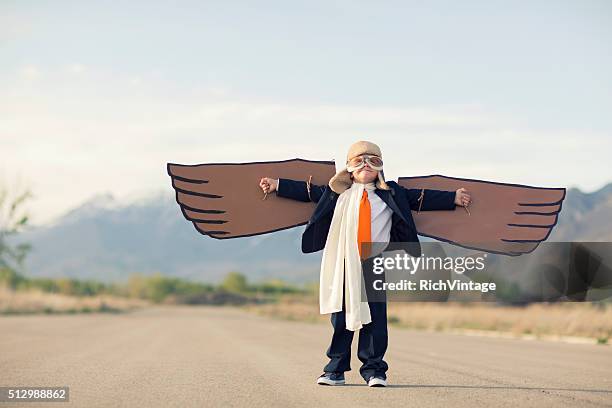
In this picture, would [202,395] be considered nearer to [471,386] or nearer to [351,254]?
[351,254]

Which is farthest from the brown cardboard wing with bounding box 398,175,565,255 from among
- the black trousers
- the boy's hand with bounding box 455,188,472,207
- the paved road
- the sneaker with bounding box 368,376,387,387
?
the sneaker with bounding box 368,376,387,387

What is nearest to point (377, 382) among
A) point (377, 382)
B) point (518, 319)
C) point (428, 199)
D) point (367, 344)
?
point (377, 382)

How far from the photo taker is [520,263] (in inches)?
1088

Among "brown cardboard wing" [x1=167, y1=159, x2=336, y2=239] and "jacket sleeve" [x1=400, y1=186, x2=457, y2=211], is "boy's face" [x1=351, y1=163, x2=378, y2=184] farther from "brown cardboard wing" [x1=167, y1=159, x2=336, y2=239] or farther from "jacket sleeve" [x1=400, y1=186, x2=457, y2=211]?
"brown cardboard wing" [x1=167, y1=159, x2=336, y2=239]

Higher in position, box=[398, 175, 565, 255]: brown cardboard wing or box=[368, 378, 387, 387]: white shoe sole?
box=[398, 175, 565, 255]: brown cardboard wing

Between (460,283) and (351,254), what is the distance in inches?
48.1

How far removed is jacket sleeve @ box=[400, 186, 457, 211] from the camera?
366 inches

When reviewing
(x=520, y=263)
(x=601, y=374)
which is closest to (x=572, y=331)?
(x=520, y=263)

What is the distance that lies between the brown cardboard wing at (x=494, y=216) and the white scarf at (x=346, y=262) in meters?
0.77

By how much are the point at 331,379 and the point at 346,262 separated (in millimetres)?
1102

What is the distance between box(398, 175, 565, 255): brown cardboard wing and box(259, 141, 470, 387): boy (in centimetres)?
29

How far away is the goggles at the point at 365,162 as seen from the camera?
8.95 metres

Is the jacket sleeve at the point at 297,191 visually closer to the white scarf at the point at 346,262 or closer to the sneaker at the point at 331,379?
the white scarf at the point at 346,262

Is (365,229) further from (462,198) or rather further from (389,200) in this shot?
(462,198)
